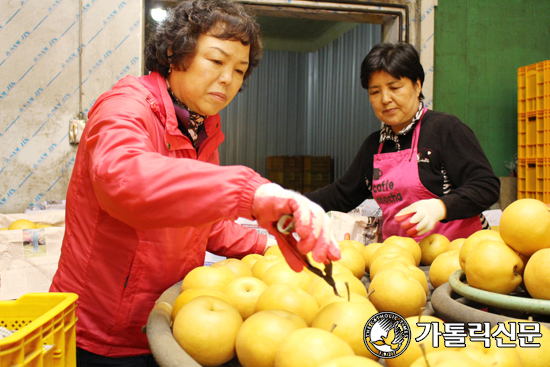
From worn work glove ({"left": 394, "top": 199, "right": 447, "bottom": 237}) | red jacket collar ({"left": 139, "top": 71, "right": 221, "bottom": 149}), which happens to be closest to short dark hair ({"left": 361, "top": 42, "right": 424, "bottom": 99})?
worn work glove ({"left": 394, "top": 199, "right": 447, "bottom": 237})

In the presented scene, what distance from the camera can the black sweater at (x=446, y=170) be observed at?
76.4 inches

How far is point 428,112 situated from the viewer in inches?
91.7

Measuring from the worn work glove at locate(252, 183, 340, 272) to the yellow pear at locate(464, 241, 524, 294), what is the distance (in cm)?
47

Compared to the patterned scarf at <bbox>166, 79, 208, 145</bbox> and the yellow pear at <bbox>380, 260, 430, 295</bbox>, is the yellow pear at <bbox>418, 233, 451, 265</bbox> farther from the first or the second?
the patterned scarf at <bbox>166, 79, 208, 145</bbox>

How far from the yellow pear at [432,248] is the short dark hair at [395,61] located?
926 mm

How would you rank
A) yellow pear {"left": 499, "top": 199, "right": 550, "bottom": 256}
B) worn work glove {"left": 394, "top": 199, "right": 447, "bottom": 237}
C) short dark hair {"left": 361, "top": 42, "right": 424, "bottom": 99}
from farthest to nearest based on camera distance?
short dark hair {"left": 361, "top": 42, "right": 424, "bottom": 99} → worn work glove {"left": 394, "top": 199, "right": 447, "bottom": 237} → yellow pear {"left": 499, "top": 199, "right": 550, "bottom": 256}

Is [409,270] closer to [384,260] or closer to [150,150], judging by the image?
[384,260]

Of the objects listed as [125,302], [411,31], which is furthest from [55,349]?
[411,31]

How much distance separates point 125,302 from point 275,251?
0.58 m

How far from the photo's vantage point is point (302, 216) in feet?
2.73

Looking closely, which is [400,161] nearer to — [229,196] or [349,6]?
[229,196]

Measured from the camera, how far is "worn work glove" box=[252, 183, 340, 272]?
841mm

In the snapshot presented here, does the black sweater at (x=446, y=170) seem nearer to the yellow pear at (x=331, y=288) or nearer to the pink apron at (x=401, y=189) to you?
the pink apron at (x=401, y=189)

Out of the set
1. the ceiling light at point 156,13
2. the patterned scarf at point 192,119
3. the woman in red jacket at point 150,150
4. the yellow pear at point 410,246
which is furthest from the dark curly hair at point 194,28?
the ceiling light at point 156,13
